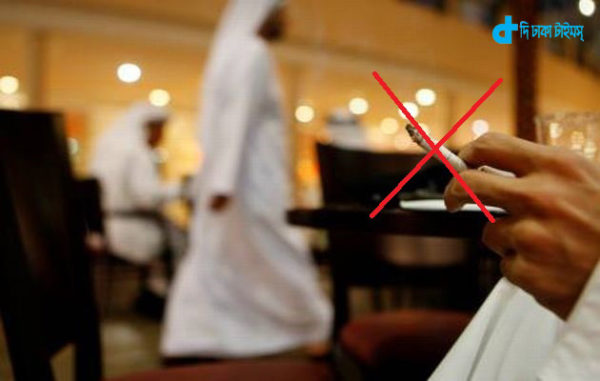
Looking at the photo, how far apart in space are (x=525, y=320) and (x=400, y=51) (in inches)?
252

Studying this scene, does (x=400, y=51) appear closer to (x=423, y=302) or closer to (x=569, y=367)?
(x=423, y=302)

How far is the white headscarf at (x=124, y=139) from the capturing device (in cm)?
311

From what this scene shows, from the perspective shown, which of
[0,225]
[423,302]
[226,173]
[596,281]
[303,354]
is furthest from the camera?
[423,302]

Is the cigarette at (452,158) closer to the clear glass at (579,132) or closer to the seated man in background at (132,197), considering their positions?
the clear glass at (579,132)

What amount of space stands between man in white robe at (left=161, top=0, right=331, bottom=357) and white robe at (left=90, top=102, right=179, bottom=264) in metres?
0.98

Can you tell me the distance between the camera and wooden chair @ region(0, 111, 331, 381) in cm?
58

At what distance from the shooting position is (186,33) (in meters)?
5.02

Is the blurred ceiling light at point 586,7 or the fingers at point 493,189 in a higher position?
the blurred ceiling light at point 586,7

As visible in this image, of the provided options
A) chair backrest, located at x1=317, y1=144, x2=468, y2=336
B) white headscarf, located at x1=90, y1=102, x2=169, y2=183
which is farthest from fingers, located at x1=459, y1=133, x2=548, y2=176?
white headscarf, located at x1=90, y1=102, x2=169, y2=183

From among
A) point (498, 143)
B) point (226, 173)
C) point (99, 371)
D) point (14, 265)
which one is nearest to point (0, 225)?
point (14, 265)

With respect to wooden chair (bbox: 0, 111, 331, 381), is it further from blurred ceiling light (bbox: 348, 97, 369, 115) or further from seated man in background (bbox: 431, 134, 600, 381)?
blurred ceiling light (bbox: 348, 97, 369, 115)

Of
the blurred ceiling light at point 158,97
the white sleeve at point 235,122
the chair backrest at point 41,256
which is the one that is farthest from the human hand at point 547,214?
the blurred ceiling light at point 158,97

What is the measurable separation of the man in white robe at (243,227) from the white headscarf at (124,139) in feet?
3.76

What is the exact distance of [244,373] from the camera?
2.62 feet
